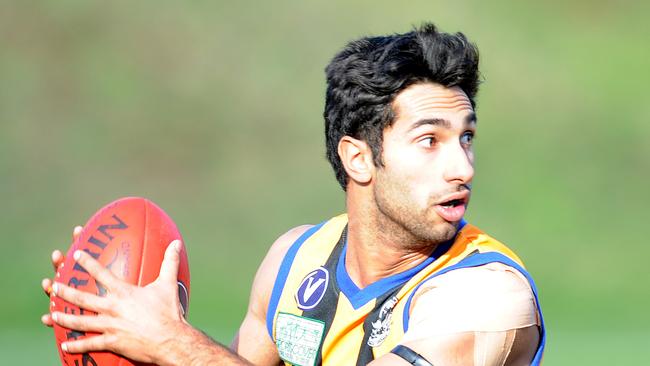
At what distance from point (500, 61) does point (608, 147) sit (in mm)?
1685

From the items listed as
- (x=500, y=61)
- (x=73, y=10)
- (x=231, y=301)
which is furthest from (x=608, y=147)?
(x=73, y=10)

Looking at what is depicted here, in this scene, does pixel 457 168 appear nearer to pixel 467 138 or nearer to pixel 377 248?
pixel 467 138

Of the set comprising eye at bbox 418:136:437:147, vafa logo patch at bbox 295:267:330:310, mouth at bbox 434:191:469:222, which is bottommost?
vafa logo patch at bbox 295:267:330:310

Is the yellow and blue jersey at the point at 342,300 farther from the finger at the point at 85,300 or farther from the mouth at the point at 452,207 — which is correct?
the finger at the point at 85,300

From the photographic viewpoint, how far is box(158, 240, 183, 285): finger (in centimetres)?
385

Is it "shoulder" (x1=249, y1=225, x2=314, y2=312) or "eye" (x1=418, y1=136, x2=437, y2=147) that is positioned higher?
"eye" (x1=418, y1=136, x2=437, y2=147)

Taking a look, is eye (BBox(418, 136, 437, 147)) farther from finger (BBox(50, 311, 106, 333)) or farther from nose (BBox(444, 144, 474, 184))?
finger (BBox(50, 311, 106, 333))

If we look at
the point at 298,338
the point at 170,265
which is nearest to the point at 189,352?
the point at 170,265

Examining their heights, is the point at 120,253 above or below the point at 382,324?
above

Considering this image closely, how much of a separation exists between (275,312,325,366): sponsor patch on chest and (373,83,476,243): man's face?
51 cm

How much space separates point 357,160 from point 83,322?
3.85 ft

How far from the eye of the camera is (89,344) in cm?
375

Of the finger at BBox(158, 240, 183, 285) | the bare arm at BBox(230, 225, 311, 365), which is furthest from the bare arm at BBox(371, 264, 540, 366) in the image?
the bare arm at BBox(230, 225, 311, 365)

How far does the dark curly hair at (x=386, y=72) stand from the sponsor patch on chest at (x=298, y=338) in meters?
0.65
